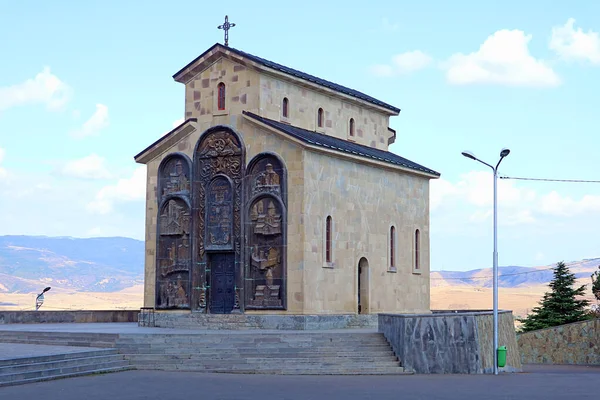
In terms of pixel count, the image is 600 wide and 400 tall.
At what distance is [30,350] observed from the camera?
3014 centimetres

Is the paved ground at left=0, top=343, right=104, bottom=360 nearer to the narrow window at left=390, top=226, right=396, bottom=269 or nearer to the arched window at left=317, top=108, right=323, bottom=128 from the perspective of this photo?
the narrow window at left=390, top=226, right=396, bottom=269

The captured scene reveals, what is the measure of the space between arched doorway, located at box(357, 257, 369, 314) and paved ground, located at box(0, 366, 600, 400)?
34.4 feet

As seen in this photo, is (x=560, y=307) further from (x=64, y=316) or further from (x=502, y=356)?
(x=64, y=316)

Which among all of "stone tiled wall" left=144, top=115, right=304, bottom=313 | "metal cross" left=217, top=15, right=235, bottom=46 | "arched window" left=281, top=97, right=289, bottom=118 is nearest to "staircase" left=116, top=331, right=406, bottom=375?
"stone tiled wall" left=144, top=115, right=304, bottom=313

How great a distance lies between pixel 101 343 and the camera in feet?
104

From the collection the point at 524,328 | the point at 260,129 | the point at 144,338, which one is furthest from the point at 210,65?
the point at 524,328

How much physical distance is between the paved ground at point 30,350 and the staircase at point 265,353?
65.6 inches

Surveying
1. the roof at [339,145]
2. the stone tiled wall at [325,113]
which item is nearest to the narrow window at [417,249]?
the roof at [339,145]

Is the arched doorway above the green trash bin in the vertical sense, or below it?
above

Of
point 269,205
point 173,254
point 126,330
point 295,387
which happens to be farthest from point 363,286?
point 295,387

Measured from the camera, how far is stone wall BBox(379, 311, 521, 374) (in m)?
31.3

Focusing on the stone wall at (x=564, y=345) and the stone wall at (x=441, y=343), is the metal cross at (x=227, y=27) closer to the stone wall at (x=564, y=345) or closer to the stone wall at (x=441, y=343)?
the stone wall at (x=441, y=343)

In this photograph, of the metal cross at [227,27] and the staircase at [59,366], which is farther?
the metal cross at [227,27]

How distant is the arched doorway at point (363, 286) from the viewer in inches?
1581
